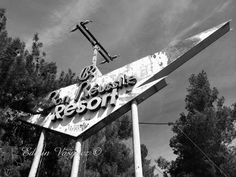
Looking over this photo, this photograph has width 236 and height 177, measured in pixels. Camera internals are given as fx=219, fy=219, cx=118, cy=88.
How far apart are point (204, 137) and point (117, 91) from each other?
935 cm

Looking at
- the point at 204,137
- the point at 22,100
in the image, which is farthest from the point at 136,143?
the point at 204,137

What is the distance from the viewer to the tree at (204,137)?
13.1m

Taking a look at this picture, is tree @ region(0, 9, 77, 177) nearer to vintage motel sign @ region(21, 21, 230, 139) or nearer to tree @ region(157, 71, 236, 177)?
vintage motel sign @ region(21, 21, 230, 139)

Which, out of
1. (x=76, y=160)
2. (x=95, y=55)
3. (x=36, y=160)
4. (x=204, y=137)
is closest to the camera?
(x=76, y=160)

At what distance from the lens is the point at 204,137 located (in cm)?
1377

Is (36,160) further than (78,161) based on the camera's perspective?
Yes

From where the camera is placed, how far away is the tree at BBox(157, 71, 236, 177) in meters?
13.1

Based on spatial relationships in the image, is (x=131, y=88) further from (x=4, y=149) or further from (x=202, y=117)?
(x=202, y=117)

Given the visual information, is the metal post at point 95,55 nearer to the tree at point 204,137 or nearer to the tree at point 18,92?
the tree at point 18,92

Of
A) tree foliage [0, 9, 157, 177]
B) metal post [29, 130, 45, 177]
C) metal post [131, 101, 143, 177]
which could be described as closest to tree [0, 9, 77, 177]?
tree foliage [0, 9, 157, 177]

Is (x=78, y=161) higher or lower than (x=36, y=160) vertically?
lower

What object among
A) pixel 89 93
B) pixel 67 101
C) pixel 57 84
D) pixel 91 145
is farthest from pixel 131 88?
pixel 91 145

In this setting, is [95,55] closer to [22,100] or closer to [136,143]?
[22,100]

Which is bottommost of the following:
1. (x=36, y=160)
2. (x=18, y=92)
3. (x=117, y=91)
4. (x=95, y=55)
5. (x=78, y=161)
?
(x=78, y=161)
